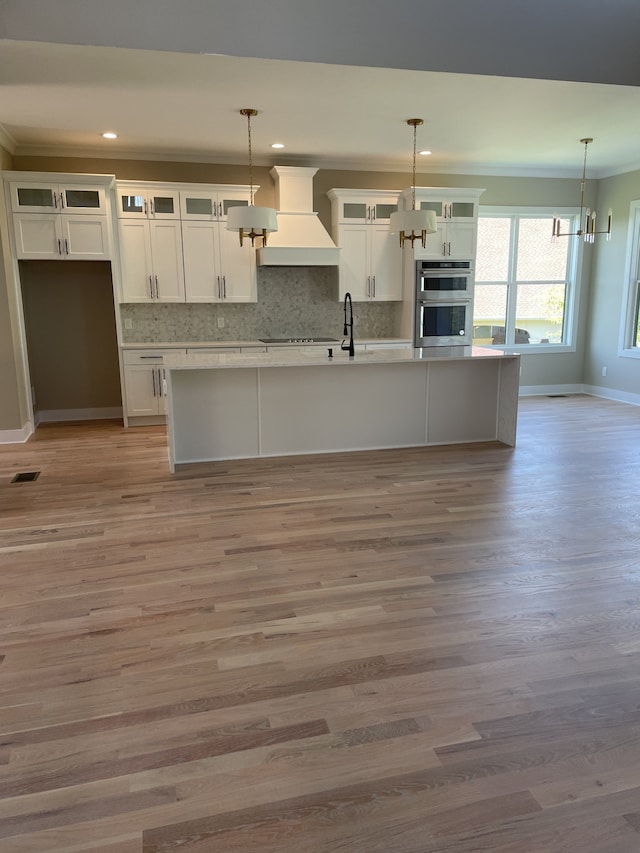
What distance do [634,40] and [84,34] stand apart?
365 cm

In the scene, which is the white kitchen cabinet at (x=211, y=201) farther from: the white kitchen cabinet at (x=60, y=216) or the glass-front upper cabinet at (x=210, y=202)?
the white kitchen cabinet at (x=60, y=216)

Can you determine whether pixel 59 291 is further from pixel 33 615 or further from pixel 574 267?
pixel 574 267

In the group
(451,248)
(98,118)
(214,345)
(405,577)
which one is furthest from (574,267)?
(405,577)

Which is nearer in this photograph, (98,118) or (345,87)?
(345,87)

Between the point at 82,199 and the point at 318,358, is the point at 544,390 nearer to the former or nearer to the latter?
the point at 318,358

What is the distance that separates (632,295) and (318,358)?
5011 mm

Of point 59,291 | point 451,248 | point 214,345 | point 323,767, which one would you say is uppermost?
point 451,248

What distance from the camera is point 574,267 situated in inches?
328

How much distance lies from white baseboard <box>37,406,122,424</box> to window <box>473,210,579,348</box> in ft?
15.7

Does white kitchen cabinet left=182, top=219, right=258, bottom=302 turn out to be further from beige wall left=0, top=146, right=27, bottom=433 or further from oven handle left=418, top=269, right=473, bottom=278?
oven handle left=418, top=269, right=473, bottom=278

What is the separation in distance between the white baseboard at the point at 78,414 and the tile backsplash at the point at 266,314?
89 cm

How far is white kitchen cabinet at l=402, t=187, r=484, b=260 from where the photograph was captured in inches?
278

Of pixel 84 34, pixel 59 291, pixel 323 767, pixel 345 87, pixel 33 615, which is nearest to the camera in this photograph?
pixel 323 767

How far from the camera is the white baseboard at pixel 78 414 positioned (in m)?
6.91
